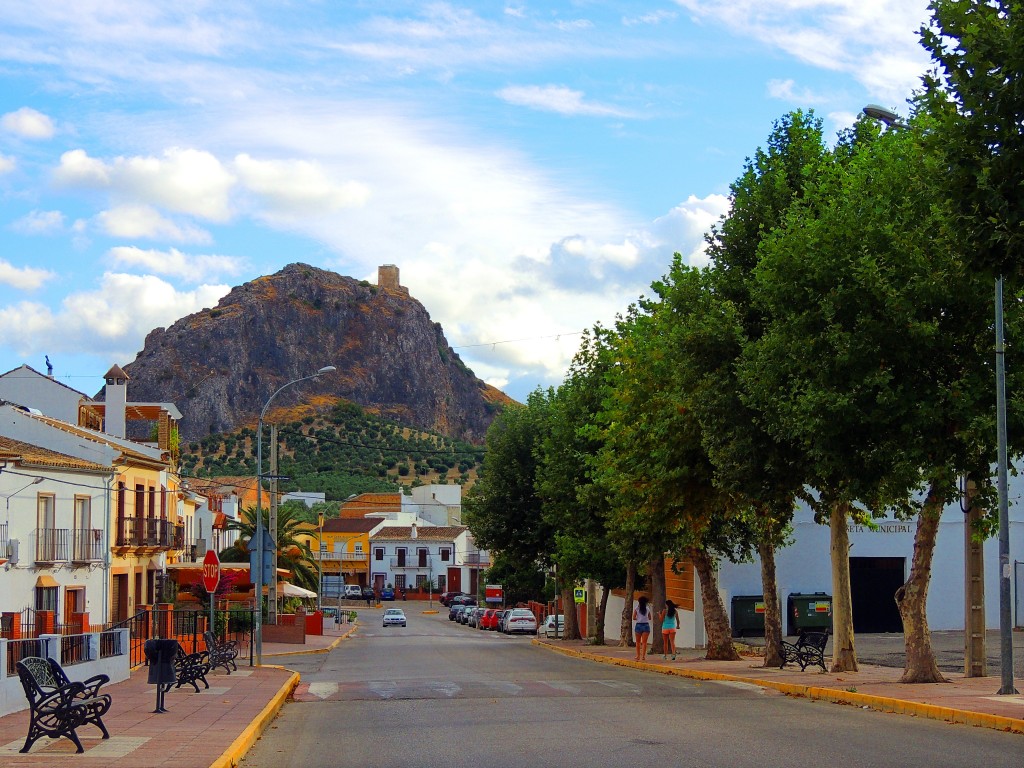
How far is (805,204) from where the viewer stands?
80.5 feet

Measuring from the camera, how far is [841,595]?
23531mm

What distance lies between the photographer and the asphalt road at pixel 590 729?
12539 mm

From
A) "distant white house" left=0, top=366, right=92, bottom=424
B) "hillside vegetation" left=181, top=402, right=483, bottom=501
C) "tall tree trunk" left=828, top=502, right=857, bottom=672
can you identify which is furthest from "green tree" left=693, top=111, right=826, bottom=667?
"hillside vegetation" left=181, top=402, right=483, bottom=501

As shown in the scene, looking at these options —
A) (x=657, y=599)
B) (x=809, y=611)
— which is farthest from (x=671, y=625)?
(x=809, y=611)

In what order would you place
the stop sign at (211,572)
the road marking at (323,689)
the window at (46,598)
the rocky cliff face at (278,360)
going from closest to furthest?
the road marking at (323,689) < the stop sign at (211,572) < the window at (46,598) < the rocky cliff face at (278,360)

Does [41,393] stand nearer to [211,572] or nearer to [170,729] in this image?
[211,572]

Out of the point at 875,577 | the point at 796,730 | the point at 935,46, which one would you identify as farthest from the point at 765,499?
the point at 875,577

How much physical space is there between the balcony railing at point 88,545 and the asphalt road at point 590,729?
651 inches

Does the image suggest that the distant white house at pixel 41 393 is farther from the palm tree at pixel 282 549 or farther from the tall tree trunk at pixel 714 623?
the tall tree trunk at pixel 714 623

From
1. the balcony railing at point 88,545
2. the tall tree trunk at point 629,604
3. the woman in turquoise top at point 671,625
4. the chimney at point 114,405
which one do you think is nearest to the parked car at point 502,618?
the tall tree trunk at point 629,604

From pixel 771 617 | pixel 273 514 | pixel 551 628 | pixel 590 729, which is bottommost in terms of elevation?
pixel 551 628

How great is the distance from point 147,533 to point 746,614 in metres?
22.4

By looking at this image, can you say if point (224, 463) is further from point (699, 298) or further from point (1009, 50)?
point (1009, 50)

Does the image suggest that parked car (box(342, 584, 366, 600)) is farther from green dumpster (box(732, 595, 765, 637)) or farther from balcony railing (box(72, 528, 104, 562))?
green dumpster (box(732, 595, 765, 637))
